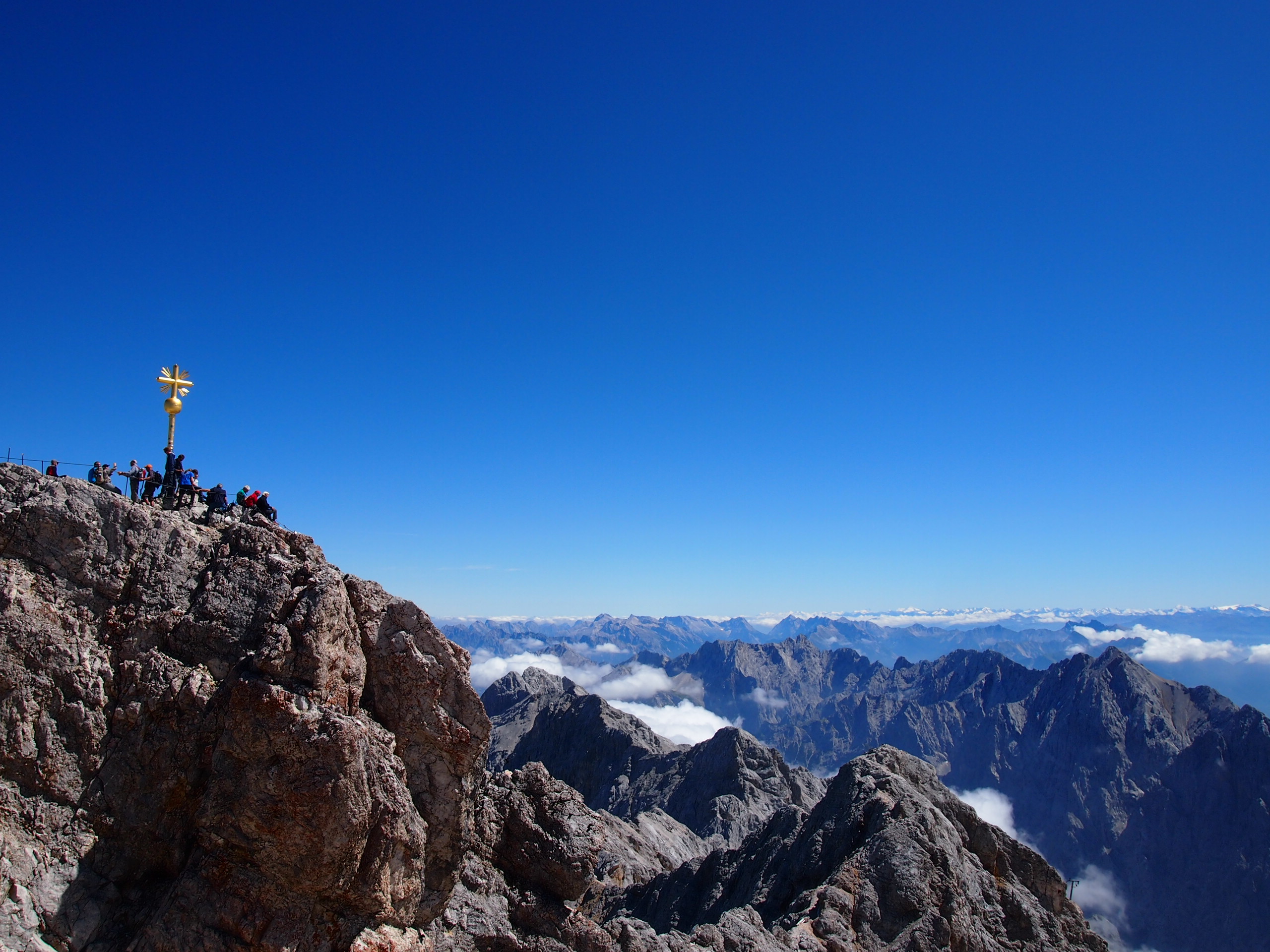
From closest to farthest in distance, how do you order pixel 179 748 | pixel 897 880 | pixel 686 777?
1. pixel 179 748
2. pixel 897 880
3. pixel 686 777

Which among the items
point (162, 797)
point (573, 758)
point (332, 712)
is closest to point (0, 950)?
point (162, 797)

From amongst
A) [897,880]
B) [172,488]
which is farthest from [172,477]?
[897,880]

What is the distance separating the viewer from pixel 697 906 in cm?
6238

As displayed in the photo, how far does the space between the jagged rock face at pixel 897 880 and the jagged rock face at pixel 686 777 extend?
207 feet

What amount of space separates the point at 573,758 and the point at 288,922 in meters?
184

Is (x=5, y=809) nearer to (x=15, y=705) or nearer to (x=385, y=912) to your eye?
(x=15, y=705)

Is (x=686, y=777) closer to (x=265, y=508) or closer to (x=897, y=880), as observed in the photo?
(x=897, y=880)

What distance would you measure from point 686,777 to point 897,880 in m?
124

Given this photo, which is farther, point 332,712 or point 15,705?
point 332,712

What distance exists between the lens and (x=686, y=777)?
158500 millimetres

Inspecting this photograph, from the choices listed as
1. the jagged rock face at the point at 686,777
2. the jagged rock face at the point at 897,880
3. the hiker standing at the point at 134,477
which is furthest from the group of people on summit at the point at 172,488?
the jagged rock face at the point at 686,777

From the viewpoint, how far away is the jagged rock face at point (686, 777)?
137375mm

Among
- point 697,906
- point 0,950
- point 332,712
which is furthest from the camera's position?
point 697,906

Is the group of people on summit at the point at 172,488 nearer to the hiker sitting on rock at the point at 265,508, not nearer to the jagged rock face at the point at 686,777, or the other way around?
the hiker sitting on rock at the point at 265,508
